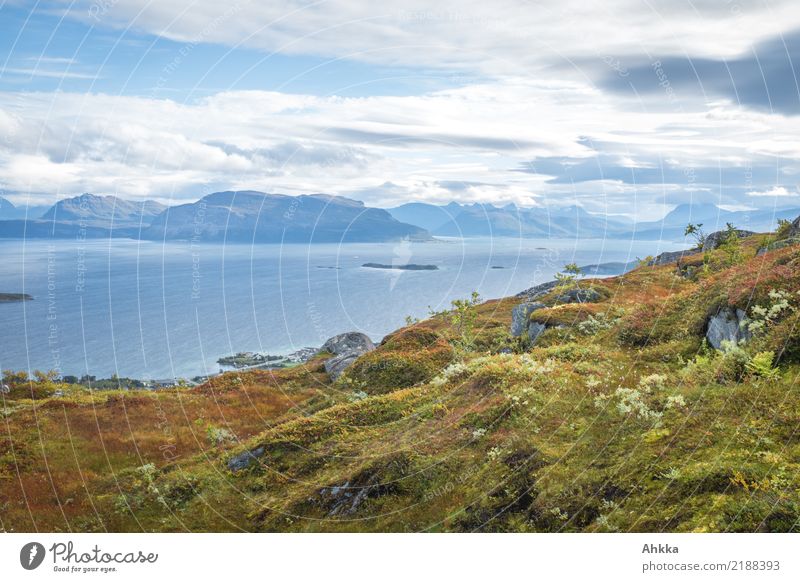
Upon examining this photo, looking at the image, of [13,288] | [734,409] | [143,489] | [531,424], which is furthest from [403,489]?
[13,288]

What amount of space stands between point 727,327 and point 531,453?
8.81 m

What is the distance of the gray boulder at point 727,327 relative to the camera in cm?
1758

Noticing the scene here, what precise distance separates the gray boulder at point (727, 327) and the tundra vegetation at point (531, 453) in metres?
0.31

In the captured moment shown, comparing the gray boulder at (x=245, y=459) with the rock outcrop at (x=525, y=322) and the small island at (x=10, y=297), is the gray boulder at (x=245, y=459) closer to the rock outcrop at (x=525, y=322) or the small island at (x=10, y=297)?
the rock outcrop at (x=525, y=322)

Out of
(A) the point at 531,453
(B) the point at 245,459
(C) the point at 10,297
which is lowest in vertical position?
(B) the point at 245,459

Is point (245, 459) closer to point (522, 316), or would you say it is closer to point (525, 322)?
point (525, 322)

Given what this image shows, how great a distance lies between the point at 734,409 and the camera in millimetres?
13750

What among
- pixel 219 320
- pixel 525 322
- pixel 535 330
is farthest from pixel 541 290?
pixel 219 320

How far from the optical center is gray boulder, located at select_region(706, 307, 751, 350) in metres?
17.6

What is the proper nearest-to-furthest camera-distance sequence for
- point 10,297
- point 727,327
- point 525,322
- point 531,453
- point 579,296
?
1. point 531,453
2. point 727,327
3. point 525,322
4. point 579,296
5. point 10,297

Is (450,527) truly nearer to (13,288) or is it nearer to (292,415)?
(292,415)

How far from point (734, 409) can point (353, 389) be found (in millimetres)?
27061

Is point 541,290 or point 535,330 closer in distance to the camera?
point 535,330

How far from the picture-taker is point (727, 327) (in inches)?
736
